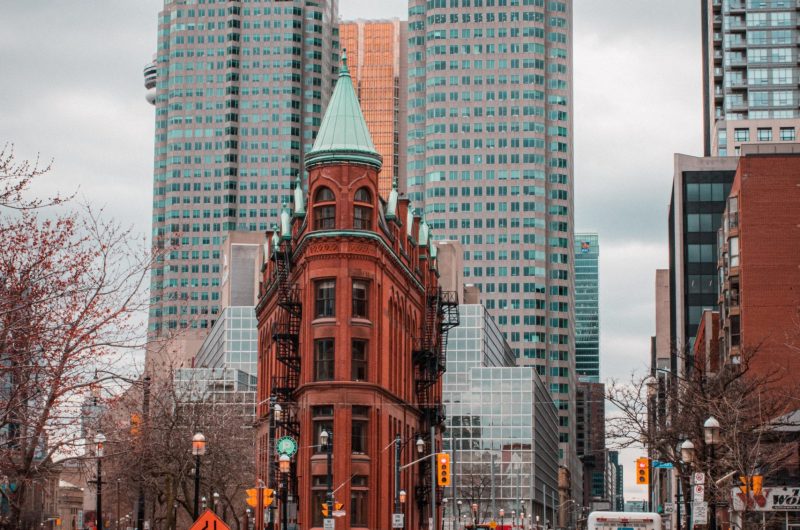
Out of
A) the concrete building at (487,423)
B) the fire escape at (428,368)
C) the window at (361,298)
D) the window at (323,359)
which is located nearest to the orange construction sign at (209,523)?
the window at (323,359)

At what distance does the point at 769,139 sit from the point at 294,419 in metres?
129

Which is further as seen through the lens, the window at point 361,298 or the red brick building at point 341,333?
the window at point 361,298

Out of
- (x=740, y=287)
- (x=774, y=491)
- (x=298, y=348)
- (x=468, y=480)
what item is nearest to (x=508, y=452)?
(x=468, y=480)

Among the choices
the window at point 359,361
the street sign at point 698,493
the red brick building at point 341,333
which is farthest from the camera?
the window at point 359,361

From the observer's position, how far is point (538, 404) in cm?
15925

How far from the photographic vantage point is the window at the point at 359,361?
249 feet

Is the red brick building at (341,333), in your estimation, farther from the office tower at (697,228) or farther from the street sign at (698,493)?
the office tower at (697,228)

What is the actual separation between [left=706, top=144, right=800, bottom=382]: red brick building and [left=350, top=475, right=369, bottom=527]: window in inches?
1327

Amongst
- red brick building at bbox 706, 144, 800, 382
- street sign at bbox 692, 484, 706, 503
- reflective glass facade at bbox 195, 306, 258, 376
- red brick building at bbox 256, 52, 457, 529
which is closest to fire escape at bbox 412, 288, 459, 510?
red brick building at bbox 256, 52, 457, 529

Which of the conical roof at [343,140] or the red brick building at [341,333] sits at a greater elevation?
the conical roof at [343,140]

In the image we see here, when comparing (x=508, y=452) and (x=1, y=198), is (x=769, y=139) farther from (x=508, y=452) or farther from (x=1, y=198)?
(x=1, y=198)

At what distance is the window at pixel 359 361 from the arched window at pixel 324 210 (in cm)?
677

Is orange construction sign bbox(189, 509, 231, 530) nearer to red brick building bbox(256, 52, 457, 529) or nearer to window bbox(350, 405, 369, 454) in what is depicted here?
red brick building bbox(256, 52, 457, 529)

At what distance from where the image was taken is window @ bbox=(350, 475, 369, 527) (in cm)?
7417
